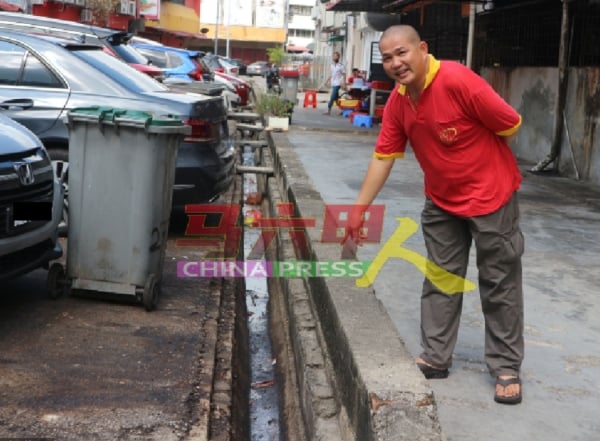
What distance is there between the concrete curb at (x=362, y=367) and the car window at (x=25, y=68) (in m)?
2.82

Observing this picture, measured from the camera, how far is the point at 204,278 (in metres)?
6.69

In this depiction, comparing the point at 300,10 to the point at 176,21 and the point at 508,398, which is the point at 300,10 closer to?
the point at 176,21

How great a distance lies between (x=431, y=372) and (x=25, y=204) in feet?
8.57

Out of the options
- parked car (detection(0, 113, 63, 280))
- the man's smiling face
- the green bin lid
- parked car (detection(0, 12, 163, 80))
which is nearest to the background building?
parked car (detection(0, 12, 163, 80))

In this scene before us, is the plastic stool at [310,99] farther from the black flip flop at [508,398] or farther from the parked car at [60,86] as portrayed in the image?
the black flip flop at [508,398]

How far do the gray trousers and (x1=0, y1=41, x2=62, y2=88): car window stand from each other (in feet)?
13.6

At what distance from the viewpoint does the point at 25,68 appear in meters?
6.98

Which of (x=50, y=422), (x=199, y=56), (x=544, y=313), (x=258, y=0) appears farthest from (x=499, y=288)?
(x=258, y=0)

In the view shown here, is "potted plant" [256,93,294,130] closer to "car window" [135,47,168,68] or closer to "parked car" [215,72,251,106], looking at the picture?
"car window" [135,47,168,68]

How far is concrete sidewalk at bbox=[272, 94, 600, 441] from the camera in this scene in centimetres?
335

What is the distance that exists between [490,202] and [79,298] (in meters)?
3.15

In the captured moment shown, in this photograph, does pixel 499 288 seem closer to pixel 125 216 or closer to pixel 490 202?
pixel 490 202

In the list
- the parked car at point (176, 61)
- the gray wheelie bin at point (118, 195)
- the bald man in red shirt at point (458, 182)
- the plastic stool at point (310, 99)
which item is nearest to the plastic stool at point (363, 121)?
the parked car at point (176, 61)

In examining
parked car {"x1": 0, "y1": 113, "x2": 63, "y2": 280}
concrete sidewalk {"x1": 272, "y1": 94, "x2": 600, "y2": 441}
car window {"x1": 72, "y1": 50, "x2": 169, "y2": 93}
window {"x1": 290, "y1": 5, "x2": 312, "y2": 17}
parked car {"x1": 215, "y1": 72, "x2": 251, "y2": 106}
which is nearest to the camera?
concrete sidewalk {"x1": 272, "y1": 94, "x2": 600, "y2": 441}
